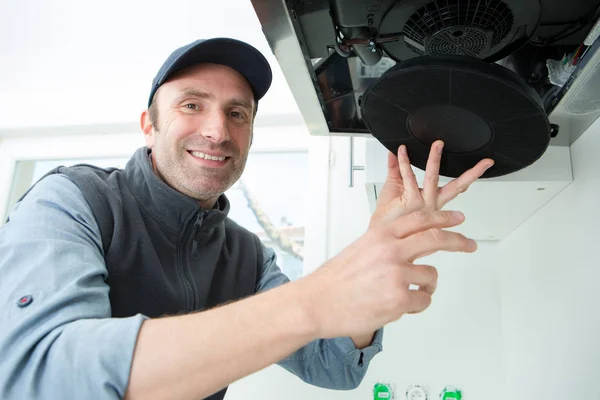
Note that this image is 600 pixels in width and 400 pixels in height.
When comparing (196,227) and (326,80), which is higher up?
(326,80)

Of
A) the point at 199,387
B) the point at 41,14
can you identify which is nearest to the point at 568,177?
the point at 199,387

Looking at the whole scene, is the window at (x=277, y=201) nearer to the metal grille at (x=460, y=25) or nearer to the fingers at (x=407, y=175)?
the fingers at (x=407, y=175)

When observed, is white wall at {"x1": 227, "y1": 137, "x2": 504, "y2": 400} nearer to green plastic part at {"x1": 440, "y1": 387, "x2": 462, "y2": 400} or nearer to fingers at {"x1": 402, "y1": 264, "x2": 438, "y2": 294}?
green plastic part at {"x1": 440, "y1": 387, "x2": 462, "y2": 400}

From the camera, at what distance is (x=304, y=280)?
0.58m

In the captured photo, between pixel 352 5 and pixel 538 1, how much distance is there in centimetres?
27

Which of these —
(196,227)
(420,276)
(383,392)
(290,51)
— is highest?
Result: (290,51)

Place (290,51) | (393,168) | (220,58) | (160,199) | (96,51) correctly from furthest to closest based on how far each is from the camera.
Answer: (96,51) → (220,58) → (160,199) → (393,168) → (290,51)

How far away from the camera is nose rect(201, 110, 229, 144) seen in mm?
1107

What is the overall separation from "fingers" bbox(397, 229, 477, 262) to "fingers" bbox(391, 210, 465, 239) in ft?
0.04

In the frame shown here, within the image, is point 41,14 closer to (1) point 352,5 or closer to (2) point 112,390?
(1) point 352,5

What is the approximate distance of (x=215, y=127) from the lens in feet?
3.65

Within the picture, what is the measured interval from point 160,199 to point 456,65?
0.66 m

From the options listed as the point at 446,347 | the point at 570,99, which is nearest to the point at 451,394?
the point at 446,347

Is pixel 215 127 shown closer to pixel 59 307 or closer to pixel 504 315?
pixel 59 307
